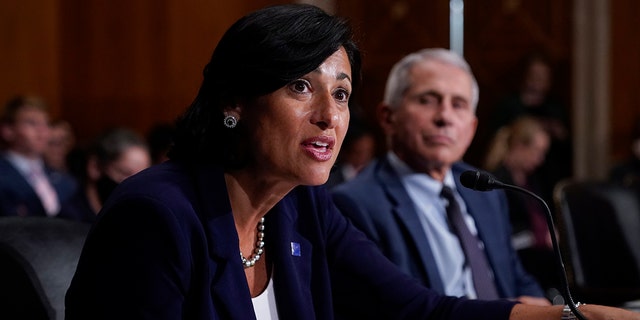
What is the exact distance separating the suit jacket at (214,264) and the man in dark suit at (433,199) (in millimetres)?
516

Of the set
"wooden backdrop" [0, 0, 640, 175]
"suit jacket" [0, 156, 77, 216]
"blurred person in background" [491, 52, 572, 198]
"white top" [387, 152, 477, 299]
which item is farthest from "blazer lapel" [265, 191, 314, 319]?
"wooden backdrop" [0, 0, 640, 175]

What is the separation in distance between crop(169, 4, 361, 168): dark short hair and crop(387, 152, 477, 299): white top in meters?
0.96

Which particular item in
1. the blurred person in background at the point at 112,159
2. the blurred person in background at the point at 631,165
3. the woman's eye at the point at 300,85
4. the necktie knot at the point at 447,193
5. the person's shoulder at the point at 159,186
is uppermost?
the woman's eye at the point at 300,85

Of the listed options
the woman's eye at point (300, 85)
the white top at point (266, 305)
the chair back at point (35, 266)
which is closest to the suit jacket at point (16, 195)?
the chair back at point (35, 266)

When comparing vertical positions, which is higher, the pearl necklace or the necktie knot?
the pearl necklace

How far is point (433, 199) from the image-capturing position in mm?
2713

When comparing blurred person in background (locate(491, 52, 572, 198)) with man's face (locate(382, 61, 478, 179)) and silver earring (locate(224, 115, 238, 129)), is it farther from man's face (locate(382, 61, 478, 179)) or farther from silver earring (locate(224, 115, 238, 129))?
silver earring (locate(224, 115, 238, 129))

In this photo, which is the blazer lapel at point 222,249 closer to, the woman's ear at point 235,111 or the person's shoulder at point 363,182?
the woman's ear at point 235,111

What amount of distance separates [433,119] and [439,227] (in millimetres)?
292

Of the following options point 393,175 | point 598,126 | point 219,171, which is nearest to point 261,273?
point 219,171

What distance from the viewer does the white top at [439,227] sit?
2.62 meters

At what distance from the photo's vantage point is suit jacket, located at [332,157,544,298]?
252 cm

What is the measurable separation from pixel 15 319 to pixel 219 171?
0.43 meters

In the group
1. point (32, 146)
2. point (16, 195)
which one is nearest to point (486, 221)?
point (16, 195)
